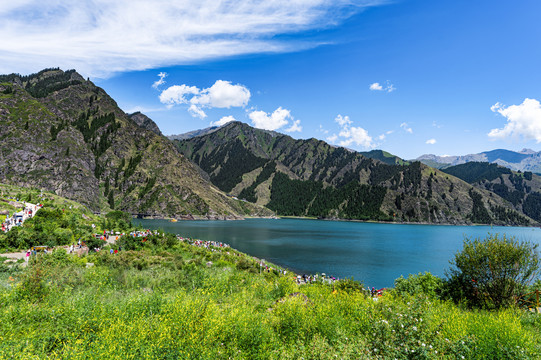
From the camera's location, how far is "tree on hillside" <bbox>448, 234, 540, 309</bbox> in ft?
77.7

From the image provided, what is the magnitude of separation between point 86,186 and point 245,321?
720 ft

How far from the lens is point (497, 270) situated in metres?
24.1

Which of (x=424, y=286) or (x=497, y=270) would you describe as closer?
(x=497, y=270)

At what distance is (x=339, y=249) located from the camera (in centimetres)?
9869

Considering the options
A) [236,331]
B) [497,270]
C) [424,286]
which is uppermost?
[236,331]

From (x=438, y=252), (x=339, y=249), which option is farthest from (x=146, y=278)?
(x=438, y=252)

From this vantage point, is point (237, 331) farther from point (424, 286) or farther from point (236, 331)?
point (424, 286)

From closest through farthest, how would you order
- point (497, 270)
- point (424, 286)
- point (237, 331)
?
point (237, 331)
point (497, 270)
point (424, 286)

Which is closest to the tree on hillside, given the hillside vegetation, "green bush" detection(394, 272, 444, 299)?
"green bush" detection(394, 272, 444, 299)

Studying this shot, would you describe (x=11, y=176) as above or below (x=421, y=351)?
above

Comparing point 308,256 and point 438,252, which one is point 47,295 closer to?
point 308,256

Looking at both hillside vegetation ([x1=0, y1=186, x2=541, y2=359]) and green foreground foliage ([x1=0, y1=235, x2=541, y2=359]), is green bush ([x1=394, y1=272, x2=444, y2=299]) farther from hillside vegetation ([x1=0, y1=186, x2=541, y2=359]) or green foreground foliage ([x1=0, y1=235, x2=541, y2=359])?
green foreground foliage ([x1=0, y1=235, x2=541, y2=359])

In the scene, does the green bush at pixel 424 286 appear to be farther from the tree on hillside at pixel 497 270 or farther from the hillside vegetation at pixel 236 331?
the hillside vegetation at pixel 236 331

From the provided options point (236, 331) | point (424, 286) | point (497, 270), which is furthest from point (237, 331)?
point (424, 286)
